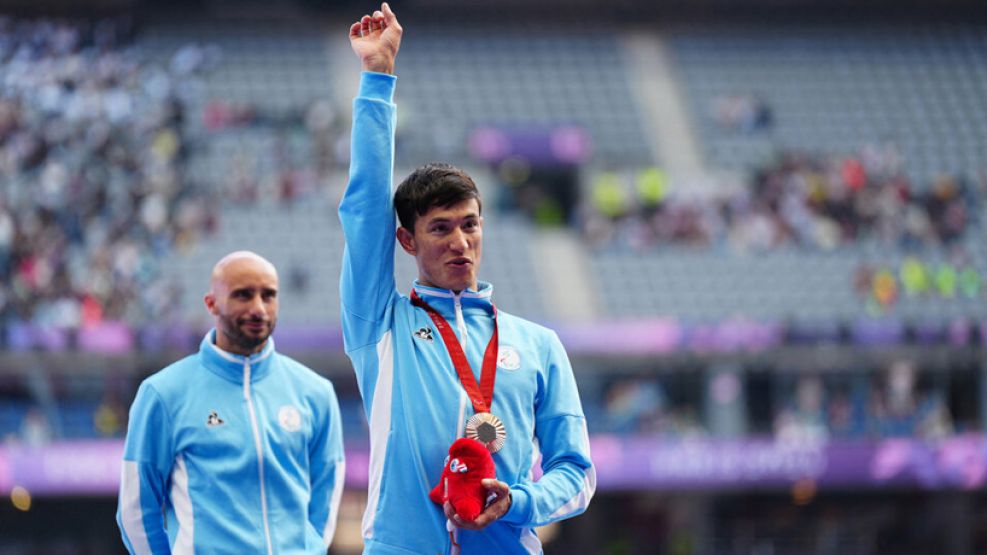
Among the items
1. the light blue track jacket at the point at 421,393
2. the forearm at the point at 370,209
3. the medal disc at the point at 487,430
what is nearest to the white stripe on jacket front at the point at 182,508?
the light blue track jacket at the point at 421,393

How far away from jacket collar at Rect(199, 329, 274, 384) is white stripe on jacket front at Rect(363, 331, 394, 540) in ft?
6.81

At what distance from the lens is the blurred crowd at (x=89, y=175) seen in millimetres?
21625

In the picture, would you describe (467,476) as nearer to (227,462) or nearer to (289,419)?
(227,462)

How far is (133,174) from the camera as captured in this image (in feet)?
80.7

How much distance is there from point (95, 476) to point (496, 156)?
432 inches

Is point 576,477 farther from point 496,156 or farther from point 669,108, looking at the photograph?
point 669,108

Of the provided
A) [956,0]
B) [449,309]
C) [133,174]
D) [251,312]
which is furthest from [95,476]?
[956,0]

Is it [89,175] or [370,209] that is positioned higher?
[89,175]

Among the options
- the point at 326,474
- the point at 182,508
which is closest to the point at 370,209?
the point at 182,508

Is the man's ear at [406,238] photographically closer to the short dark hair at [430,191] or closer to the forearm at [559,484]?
the short dark hair at [430,191]

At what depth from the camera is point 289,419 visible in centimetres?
608

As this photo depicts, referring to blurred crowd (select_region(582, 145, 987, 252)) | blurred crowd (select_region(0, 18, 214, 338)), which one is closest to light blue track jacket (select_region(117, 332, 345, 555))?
blurred crowd (select_region(0, 18, 214, 338))

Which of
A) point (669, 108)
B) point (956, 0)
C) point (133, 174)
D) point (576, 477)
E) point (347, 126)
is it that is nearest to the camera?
point (576, 477)

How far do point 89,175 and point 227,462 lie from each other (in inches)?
772
